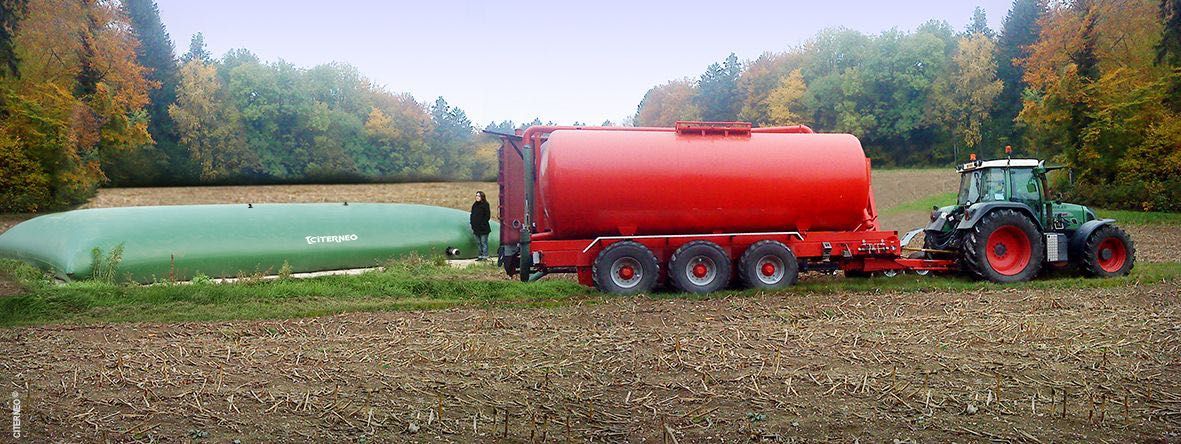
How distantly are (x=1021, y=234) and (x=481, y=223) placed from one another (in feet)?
31.6

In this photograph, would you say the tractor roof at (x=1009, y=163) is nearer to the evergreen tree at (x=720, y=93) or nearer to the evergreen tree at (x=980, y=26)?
the evergreen tree at (x=980, y=26)

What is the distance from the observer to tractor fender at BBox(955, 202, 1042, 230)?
41.4 ft

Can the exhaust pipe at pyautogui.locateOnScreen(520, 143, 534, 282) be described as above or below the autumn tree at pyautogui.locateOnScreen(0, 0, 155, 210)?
below

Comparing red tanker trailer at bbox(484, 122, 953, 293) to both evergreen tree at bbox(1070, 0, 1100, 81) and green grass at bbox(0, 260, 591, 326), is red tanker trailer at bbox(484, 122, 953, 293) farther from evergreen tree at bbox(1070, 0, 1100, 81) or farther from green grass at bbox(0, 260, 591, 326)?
evergreen tree at bbox(1070, 0, 1100, 81)

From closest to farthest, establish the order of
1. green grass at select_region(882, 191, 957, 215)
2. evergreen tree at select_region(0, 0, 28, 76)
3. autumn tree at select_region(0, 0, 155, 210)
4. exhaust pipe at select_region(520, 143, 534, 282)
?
evergreen tree at select_region(0, 0, 28, 76)
autumn tree at select_region(0, 0, 155, 210)
exhaust pipe at select_region(520, 143, 534, 282)
green grass at select_region(882, 191, 957, 215)

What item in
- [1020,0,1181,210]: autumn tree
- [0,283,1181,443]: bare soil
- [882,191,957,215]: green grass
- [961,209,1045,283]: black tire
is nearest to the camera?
[0,283,1181,443]: bare soil

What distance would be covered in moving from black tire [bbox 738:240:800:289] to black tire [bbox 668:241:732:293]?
0.24 m

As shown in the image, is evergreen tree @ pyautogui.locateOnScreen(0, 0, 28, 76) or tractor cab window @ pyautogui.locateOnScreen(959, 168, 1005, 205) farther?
tractor cab window @ pyautogui.locateOnScreen(959, 168, 1005, 205)

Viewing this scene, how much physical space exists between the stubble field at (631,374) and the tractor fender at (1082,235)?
2583mm

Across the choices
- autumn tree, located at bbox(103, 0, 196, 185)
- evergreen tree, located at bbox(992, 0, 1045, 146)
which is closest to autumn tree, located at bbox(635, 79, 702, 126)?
evergreen tree, located at bbox(992, 0, 1045, 146)

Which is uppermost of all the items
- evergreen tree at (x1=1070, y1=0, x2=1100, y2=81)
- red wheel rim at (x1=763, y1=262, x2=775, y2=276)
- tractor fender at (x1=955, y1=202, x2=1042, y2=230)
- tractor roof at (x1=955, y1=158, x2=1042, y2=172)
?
evergreen tree at (x1=1070, y1=0, x2=1100, y2=81)

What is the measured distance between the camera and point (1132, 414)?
5.11 metres

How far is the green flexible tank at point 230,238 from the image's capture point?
1427cm

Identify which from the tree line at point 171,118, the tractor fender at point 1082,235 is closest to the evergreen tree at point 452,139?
the tree line at point 171,118
